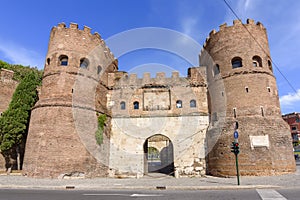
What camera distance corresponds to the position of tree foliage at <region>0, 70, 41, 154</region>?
53.6ft

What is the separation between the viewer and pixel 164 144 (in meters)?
28.5

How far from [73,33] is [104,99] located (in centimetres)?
575

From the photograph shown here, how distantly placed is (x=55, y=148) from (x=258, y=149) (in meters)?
12.9

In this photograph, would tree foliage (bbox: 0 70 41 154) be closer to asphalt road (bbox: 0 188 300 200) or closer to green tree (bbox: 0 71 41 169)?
green tree (bbox: 0 71 41 169)

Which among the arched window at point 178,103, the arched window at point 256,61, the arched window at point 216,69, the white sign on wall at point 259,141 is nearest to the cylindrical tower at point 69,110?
the arched window at point 178,103

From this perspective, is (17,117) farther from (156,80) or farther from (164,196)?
(164,196)

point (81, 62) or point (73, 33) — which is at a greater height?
point (73, 33)

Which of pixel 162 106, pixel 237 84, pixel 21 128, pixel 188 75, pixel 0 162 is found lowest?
pixel 0 162

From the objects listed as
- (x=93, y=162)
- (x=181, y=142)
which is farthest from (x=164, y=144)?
(x=93, y=162)

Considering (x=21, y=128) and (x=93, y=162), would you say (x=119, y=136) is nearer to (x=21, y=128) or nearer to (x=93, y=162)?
(x=93, y=162)

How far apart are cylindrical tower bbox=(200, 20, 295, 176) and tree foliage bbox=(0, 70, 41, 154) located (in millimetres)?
14978

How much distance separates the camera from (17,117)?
54.6ft

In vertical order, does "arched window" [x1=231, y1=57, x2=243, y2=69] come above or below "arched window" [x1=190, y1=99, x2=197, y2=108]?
above

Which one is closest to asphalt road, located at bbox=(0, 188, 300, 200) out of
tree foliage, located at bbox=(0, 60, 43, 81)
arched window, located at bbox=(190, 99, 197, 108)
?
arched window, located at bbox=(190, 99, 197, 108)
